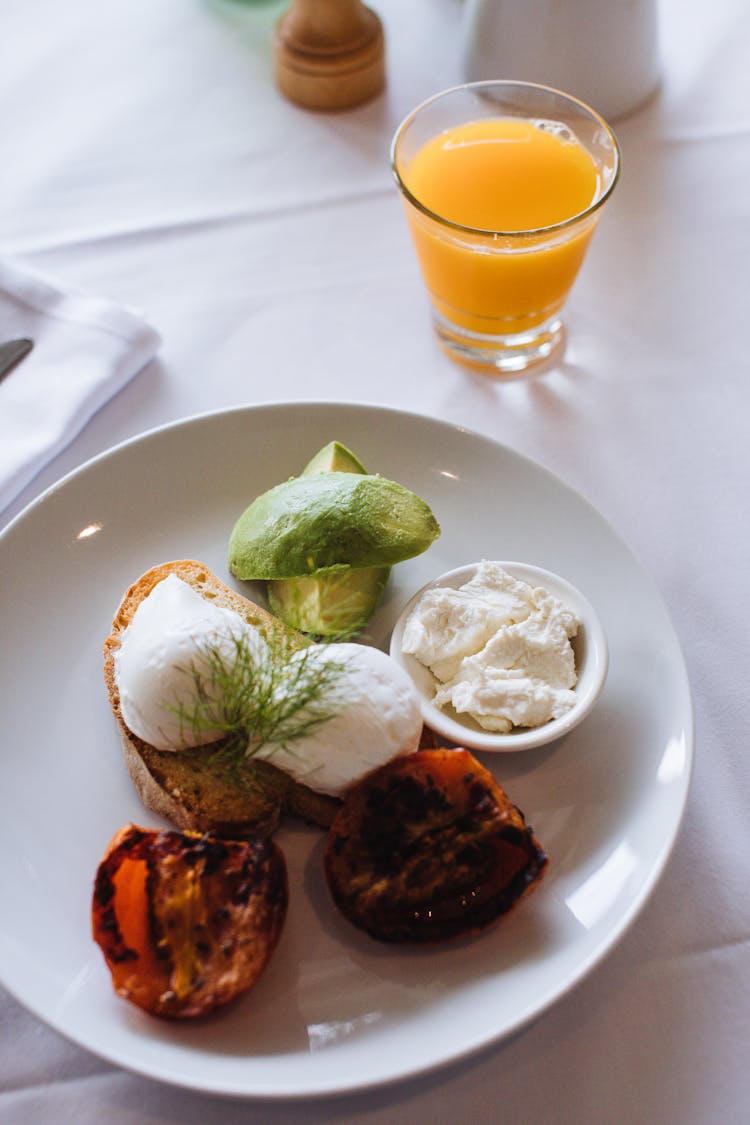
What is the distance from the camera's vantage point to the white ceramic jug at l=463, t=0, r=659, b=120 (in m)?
1.77

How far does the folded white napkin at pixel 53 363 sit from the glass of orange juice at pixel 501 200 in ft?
1.64

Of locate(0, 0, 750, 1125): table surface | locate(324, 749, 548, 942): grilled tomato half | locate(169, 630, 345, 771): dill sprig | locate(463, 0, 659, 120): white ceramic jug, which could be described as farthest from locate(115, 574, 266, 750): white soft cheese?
locate(463, 0, 659, 120): white ceramic jug

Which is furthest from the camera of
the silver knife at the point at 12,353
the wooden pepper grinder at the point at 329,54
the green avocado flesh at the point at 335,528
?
the wooden pepper grinder at the point at 329,54

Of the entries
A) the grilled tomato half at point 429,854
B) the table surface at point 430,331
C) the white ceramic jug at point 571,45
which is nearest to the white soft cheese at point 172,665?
the grilled tomato half at point 429,854

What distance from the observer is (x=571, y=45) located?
5.92ft

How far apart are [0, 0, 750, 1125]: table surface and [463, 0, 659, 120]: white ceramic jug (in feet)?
0.32

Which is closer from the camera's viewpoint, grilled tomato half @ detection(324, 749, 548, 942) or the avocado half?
grilled tomato half @ detection(324, 749, 548, 942)

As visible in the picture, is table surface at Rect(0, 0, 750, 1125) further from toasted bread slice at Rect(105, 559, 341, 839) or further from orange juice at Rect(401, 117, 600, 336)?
toasted bread slice at Rect(105, 559, 341, 839)

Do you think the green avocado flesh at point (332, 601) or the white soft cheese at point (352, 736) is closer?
the white soft cheese at point (352, 736)

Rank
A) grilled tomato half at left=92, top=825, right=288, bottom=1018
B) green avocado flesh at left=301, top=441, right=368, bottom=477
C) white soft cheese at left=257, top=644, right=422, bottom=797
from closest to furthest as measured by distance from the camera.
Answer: grilled tomato half at left=92, top=825, right=288, bottom=1018 → white soft cheese at left=257, top=644, right=422, bottom=797 → green avocado flesh at left=301, top=441, right=368, bottom=477

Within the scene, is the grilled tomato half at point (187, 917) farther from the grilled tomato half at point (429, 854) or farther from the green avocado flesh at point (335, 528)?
the green avocado flesh at point (335, 528)

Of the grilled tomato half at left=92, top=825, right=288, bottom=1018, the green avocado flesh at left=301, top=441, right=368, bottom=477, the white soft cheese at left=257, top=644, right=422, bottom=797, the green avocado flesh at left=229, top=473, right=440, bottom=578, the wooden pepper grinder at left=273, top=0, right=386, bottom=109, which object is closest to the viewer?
the grilled tomato half at left=92, top=825, right=288, bottom=1018

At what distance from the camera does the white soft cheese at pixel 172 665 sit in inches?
45.5

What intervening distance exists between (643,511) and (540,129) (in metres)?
0.65
